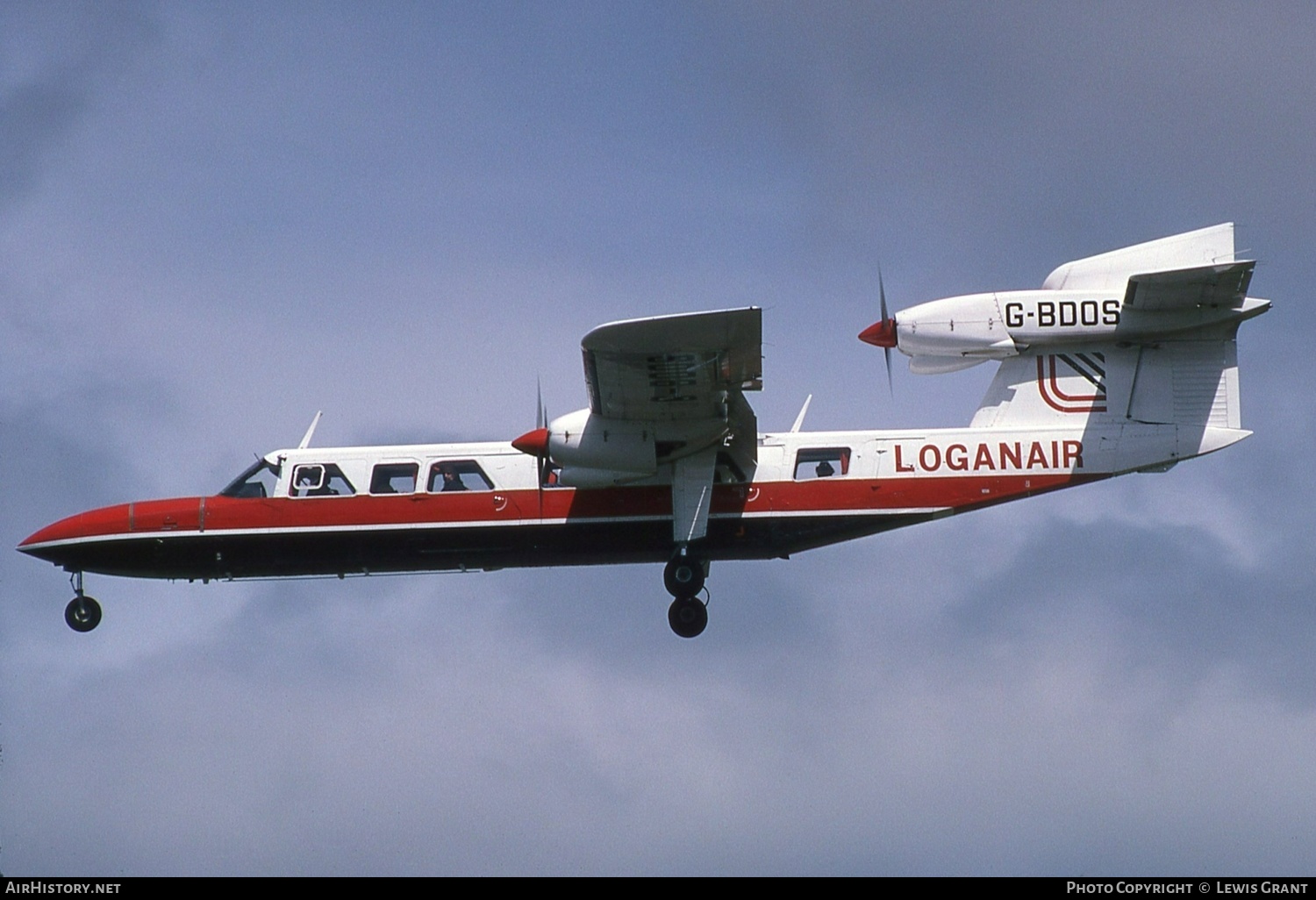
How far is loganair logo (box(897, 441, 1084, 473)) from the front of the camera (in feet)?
84.1

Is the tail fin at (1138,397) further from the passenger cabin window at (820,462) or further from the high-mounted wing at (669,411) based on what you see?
the high-mounted wing at (669,411)

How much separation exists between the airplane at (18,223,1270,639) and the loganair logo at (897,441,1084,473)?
0.03 m

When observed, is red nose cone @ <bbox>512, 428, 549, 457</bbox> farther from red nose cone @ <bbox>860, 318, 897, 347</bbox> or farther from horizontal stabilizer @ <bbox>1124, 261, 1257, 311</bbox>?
horizontal stabilizer @ <bbox>1124, 261, 1257, 311</bbox>

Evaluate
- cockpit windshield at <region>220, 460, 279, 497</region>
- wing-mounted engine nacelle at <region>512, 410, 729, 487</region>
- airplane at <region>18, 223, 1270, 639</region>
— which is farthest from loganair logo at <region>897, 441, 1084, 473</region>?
cockpit windshield at <region>220, 460, 279, 497</region>

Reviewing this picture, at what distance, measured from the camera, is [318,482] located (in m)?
26.6

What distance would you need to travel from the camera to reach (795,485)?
25891 mm

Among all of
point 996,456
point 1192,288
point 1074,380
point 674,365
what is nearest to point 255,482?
point 674,365

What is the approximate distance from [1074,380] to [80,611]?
1661 cm

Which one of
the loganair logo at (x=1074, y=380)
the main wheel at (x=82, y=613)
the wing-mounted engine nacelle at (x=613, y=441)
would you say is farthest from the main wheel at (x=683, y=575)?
the main wheel at (x=82, y=613)

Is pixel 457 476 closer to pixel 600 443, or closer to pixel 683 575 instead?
pixel 600 443

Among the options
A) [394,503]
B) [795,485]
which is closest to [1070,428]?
[795,485]
